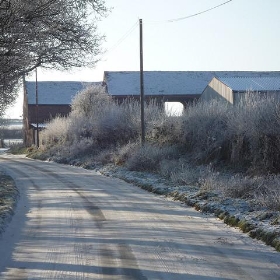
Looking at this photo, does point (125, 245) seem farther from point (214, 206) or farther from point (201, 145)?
point (201, 145)

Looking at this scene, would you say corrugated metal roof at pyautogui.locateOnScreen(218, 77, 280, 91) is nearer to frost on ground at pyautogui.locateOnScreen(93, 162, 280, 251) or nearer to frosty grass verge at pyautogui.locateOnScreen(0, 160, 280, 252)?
frosty grass verge at pyautogui.locateOnScreen(0, 160, 280, 252)

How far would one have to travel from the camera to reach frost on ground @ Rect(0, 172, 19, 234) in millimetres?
13742

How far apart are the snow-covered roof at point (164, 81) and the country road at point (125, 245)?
1951 inches

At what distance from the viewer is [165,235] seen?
456 inches

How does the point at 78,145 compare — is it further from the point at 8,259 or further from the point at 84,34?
the point at 8,259

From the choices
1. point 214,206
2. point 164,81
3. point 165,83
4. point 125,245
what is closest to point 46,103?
point 164,81

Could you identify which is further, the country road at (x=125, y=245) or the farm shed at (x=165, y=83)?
the farm shed at (x=165, y=83)

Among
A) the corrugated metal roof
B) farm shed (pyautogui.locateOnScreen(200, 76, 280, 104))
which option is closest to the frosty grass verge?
farm shed (pyautogui.locateOnScreen(200, 76, 280, 104))

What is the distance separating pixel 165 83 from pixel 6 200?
52174 millimetres

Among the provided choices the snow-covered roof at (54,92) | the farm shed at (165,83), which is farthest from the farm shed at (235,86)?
the snow-covered roof at (54,92)

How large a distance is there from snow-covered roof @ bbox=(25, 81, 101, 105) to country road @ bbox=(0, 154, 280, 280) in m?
58.7

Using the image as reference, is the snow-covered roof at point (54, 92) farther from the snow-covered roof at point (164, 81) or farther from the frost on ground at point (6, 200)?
the frost on ground at point (6, 200)

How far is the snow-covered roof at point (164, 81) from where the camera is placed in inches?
2618

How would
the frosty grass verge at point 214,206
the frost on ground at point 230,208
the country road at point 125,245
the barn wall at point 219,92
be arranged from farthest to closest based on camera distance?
the barn wall at point 219,92
the frosty grass verge at point 214,206
the frost on ground at point 230,208
the country road at point 125,245
